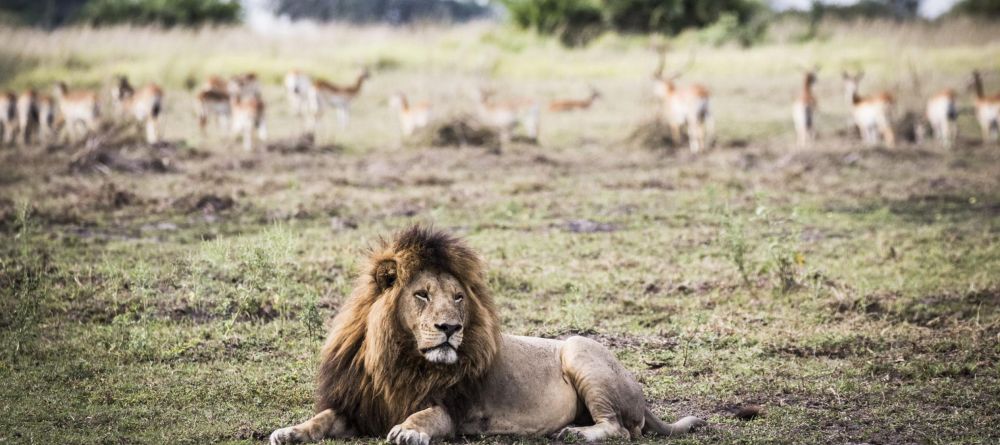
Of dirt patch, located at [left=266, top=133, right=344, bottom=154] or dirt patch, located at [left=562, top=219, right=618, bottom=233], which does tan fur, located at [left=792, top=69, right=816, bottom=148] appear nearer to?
dirt patch, located at [left=266, top=133, right=344, bottom=154]

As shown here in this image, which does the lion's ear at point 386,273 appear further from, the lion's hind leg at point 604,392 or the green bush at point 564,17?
the green bush at point 564,17

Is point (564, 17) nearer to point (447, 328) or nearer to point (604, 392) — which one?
point (604, 392)

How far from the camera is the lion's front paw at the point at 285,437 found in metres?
5.76

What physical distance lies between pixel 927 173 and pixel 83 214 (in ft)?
43.1

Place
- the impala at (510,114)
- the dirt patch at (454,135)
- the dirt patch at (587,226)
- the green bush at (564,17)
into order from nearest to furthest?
the dirt patch at (587,226), the dirt patch at (454,135), the impala at (510,114), the green bush at (564,17)

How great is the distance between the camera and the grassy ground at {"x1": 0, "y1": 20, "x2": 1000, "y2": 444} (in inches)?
291

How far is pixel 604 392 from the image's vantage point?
248 inches

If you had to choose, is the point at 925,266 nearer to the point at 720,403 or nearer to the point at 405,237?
the point at 720,403

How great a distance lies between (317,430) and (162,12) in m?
40.1

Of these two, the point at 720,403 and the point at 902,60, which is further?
the point at 902,60

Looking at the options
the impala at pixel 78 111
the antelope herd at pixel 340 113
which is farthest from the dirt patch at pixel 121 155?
the impala at pixel 78 111

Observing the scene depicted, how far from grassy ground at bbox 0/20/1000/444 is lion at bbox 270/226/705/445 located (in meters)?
0.59

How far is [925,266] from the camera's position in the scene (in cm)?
1162

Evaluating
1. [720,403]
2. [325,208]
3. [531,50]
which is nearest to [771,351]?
[720,403]
